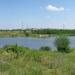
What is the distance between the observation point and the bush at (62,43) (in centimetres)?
3994

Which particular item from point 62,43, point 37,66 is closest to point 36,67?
point 37,66

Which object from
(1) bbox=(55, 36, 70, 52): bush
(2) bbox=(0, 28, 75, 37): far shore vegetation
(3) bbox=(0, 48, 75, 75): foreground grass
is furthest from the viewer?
(2) bbox=(0, 28, 75, 37): far shore vegetation

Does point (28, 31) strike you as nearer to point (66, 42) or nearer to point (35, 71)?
point (66, 42)

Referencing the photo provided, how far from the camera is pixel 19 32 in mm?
155875

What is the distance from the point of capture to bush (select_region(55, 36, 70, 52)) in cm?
3994

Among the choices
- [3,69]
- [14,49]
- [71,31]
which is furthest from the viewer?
[71,31]

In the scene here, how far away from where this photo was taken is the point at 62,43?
40.4 meters

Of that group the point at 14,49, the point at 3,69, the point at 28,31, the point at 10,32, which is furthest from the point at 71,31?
the point at 3,69

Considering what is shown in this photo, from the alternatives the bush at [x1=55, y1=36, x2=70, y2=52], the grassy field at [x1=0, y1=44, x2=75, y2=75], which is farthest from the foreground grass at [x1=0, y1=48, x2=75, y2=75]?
the bush at [x1=55, y1=36, x2=70, y2=52]

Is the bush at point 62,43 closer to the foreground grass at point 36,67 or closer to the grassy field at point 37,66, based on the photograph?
the grassy field at point 37,66

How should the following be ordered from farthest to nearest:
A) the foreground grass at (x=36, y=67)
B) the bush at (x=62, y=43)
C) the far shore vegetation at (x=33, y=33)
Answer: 1. the far shore vegetation at (x=33, y=33)
2. the bush at (x=62, y=43)
3. the foreground grass at (x=36, y=67)

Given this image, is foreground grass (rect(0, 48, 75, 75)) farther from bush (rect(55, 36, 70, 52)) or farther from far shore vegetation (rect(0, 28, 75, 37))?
far shore vegetation (rect(0, 28, 75, 37))

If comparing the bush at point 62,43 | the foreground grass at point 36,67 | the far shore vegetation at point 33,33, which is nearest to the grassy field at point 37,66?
the foreground grass at point 36,67

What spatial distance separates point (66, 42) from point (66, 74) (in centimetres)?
2848
